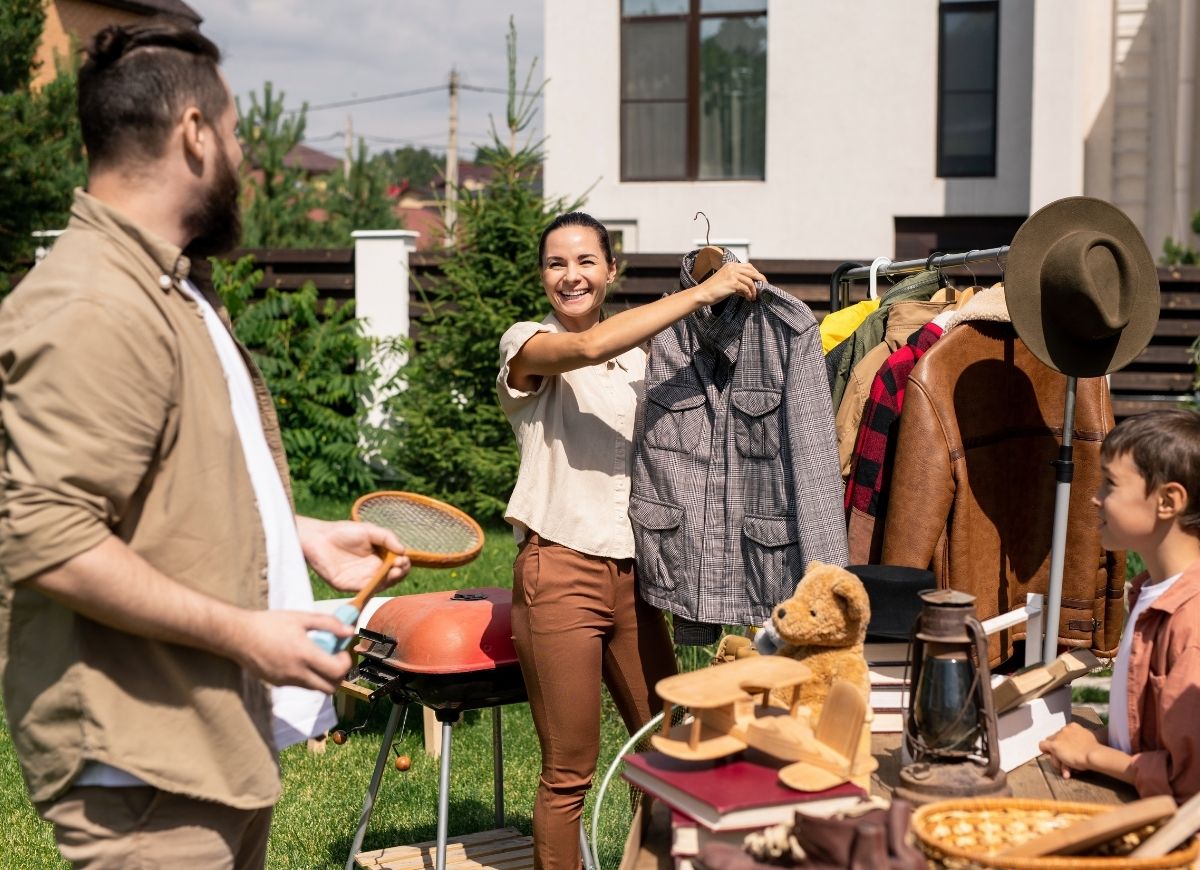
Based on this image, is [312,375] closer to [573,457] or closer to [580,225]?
[580,225]

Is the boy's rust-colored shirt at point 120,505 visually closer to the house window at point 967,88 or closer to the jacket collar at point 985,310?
the jacket collar at point 985,310

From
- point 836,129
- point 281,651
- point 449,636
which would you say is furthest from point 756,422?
point 836,129

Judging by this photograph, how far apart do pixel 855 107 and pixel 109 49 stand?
12157 mm

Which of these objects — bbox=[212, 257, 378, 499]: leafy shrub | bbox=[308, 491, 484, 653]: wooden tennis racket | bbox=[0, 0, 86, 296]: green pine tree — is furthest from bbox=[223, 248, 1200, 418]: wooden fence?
bbox=[308, 491, 484, 653]: wooden tennis racket

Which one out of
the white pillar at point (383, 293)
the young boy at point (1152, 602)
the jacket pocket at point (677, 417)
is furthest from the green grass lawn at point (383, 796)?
the white pillar at point (383, 293)

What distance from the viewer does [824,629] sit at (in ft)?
6.75

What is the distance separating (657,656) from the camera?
3531mm

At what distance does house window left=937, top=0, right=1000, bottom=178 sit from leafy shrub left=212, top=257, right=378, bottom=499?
659 centimetres

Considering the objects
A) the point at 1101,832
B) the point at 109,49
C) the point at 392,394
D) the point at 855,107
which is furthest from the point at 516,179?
the point at 1101,832

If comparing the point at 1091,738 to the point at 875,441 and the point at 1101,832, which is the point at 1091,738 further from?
the point at 875,441

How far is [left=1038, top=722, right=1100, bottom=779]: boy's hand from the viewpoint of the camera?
89.0 inches

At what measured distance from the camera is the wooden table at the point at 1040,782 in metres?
2.20

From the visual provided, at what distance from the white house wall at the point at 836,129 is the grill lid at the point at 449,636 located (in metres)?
9.71

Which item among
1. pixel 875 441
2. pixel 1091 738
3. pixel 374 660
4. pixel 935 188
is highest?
pixel 935 188
